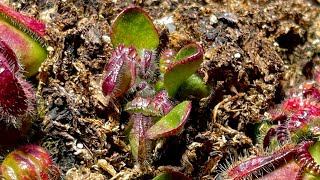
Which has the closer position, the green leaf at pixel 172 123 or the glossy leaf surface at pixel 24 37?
the green leaf at pixel 172 123

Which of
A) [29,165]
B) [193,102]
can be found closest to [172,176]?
[193,102]

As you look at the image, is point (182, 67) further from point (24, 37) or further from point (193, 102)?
point (24, 37)

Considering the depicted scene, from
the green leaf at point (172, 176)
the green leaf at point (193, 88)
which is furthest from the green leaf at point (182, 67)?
the green leaf at point (172, 176)

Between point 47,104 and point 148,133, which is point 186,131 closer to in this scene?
point 148,133

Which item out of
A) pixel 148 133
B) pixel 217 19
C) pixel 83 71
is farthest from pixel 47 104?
pixel 217 19

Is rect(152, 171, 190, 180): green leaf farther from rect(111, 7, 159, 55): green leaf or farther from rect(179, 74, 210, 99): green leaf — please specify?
rect(111, 7, 159, 55): green leaf

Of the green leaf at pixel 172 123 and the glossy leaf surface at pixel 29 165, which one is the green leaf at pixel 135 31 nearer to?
the green leaf at pixel 172 123

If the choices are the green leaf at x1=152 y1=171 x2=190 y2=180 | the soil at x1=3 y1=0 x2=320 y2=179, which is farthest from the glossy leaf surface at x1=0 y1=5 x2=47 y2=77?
the green leaf at x1=152 y1=171 x2=190 y2=180
